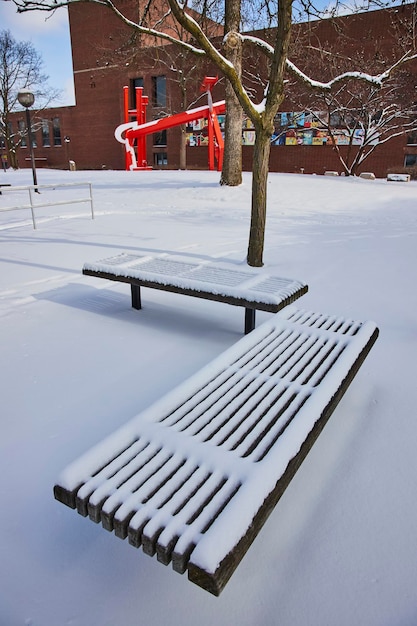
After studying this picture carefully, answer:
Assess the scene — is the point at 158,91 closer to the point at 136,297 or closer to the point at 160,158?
the point at 160,158

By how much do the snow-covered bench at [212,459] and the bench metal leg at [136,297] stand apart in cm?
207

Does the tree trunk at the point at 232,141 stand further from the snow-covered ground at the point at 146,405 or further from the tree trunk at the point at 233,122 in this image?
the snow-covered ground at the point at 146,405

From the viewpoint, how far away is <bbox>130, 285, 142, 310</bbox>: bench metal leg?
4504 mm

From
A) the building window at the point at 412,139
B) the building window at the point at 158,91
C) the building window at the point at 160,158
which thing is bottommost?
the building window at the point at 160,158

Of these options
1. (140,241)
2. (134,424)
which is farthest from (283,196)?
(134,424)

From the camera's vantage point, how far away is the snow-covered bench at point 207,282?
351 cm

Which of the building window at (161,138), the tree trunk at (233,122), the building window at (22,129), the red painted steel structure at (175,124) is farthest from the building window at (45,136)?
the tree trunk at (233,122)

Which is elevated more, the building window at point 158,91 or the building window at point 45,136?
the building window at point 158,91

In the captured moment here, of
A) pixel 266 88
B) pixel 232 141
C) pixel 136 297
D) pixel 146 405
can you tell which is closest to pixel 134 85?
pixel 232 141

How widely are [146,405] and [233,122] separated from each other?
38.1ft

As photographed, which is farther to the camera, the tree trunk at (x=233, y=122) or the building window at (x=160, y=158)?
the building window at (x=160, y=158)

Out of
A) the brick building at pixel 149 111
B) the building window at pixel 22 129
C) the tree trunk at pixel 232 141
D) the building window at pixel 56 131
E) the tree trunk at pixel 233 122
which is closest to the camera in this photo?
the tree trunk at pixel 233 122

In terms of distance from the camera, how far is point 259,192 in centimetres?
558

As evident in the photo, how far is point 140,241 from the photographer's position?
7523mm
